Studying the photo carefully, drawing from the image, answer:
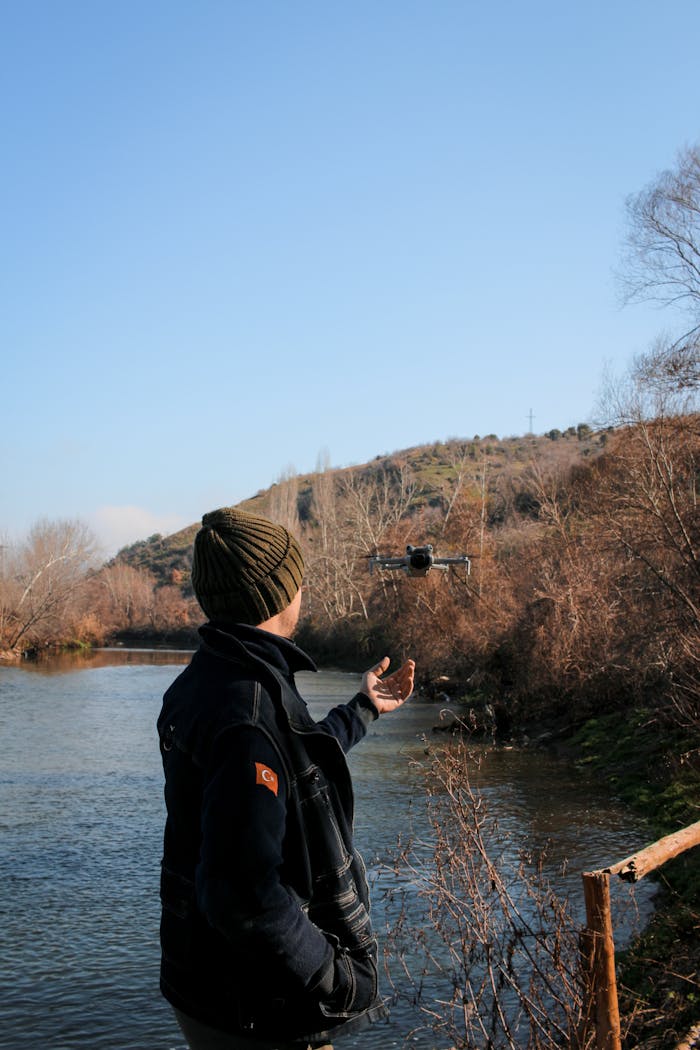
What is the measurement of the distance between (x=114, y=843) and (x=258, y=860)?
493 inches

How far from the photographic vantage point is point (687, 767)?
1478 centimetres

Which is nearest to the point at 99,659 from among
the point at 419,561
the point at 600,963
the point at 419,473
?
the point at 419,561

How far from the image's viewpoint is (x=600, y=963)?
4.58 metres

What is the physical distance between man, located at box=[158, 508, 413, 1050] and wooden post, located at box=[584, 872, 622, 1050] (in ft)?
7.81

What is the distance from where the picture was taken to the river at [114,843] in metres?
8.30

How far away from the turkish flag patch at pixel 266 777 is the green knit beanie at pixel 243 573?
50 cm

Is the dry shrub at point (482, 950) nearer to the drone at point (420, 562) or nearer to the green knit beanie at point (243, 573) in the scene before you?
the drone at point (420, 562)

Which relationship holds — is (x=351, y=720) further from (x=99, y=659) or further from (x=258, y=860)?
(x=99, y=659)

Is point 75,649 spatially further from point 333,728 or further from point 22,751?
point 333,728

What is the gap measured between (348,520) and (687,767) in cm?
4675

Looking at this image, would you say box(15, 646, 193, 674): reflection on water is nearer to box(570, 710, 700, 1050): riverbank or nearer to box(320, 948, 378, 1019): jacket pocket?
box(570, 710, 700, 1050): riverbank

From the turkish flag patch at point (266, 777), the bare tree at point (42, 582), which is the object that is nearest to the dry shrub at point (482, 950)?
the turkish flag patch at point (266, 777)

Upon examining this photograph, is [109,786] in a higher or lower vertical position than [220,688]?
lower

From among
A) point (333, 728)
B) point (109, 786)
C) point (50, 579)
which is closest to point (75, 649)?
point (50, 579)
